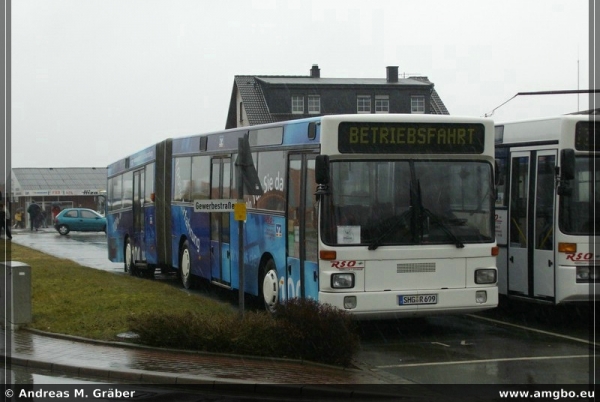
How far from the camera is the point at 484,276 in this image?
531 inches

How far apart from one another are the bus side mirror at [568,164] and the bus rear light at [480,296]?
1.93 metres

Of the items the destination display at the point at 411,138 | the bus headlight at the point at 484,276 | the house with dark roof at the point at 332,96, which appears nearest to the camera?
the destination display at the point at 411,138

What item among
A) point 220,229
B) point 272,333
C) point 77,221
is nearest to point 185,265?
point 220,229

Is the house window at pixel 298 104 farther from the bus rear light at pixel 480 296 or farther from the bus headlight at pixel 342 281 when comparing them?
the bus headlight at pixel 342 281

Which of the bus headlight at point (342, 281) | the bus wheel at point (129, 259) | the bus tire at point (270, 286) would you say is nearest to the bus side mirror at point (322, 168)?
the bus headlight at point (342, 281)

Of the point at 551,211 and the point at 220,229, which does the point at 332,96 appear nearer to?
the point at 220,229

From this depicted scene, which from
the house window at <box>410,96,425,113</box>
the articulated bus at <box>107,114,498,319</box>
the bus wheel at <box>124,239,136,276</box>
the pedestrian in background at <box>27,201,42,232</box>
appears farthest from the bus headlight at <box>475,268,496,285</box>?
the pedestrian in background at <box>27,201,42,232</box>

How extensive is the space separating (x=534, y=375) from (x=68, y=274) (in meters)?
14.1

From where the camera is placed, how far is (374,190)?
42.8 feet

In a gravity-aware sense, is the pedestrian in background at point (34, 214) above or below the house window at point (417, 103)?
below

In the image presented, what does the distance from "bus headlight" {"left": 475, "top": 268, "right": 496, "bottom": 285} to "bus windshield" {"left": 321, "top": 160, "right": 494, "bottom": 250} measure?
410mm

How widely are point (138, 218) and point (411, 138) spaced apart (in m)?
13.2

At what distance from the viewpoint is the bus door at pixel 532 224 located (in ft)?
47.0

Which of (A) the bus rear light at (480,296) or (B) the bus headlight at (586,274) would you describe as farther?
(B) the bus headlight at (586,274)
